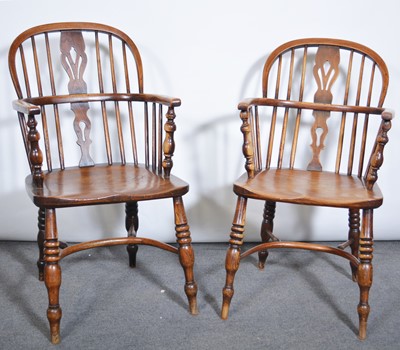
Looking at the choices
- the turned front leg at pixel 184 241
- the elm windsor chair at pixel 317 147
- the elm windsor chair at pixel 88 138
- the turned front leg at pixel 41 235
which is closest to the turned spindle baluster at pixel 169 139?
the elm windsor chair at pixel 88 138

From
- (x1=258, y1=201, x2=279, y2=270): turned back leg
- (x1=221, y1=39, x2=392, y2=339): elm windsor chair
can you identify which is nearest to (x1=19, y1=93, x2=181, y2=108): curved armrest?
(x1=221, y1=39, x2=392, y2=339): elm windsor chair

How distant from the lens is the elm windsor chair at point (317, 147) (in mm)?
1706

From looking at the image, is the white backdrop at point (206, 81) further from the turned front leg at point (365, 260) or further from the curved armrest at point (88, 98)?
the turned front leg at point (365, 260)

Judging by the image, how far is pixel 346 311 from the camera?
189cm

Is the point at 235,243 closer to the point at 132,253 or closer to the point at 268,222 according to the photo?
the point at 268,222

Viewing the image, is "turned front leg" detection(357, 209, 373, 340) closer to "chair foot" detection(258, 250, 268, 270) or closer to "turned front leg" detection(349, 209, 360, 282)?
→ "turned front leg" detection(349, 209, 360, 282)

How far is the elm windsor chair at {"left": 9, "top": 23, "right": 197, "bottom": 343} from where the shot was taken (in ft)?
5.42

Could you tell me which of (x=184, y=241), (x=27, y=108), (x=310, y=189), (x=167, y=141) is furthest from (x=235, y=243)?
(x=27, y=108)

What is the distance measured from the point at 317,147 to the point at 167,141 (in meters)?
0.69

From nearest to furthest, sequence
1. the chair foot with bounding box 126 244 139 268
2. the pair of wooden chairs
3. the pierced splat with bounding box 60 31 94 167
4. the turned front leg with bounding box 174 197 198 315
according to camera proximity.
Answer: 1. the pair of wooden chairs
2. the turned front leg with bounding box 174 197 198 315
3. the pierced splat with bounding box 60 31 94 167
4. the chair foot with bounding box 126 244 139 268

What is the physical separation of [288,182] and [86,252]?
107 centimetres

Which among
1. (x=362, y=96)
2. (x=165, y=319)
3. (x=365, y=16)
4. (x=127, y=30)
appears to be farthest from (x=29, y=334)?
(x=365, y=16)

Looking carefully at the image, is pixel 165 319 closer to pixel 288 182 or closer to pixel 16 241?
pixel 288 182

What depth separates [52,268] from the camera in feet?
5.38
